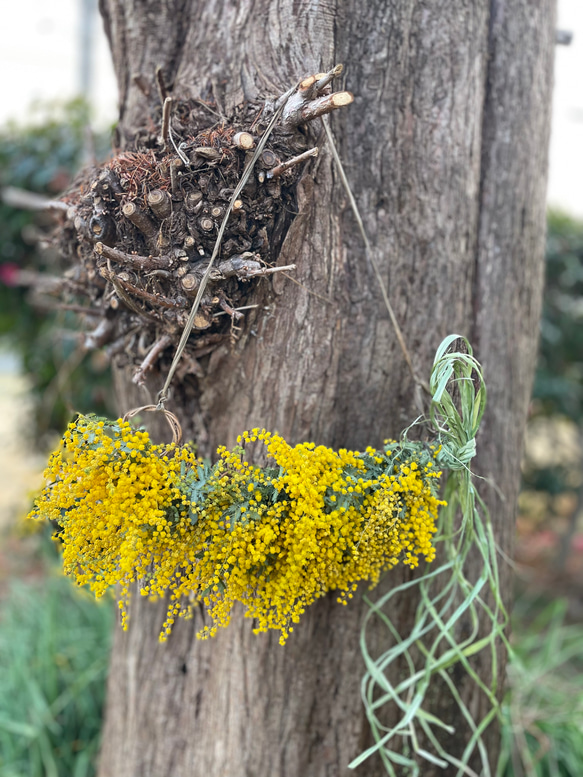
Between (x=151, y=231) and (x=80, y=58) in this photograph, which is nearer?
(x=151, y=231)

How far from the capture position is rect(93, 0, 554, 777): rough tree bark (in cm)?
134

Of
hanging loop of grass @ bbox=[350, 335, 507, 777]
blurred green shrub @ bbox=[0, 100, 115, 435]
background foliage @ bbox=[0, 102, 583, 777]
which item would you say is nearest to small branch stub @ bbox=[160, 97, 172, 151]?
hanging loop of grass @ bbox=[350, 335, 507, 777]

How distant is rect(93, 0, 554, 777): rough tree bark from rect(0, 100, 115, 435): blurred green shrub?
1.88 m

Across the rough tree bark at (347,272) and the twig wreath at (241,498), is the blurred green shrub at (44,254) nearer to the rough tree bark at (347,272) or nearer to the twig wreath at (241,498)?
the rough tree bark at (347,272)

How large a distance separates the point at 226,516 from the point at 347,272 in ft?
2.19

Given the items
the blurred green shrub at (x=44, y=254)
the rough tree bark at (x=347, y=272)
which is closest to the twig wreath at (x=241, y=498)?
the rough tree bark at (x=347, y=272)

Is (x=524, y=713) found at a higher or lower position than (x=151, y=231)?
lower

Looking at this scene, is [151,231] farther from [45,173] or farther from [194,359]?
[45,173]

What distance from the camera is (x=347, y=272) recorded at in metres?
1.36

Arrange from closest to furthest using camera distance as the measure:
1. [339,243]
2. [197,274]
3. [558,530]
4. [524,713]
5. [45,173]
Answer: [197,274]
[339,243]
[524,713]
[45,173]
[558,530]

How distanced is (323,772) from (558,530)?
179 inches

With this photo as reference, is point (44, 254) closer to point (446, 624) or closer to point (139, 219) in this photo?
point (139, 219)

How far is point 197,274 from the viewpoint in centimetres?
121

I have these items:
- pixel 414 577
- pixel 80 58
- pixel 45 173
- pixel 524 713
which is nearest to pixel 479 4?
pixel 414 577
